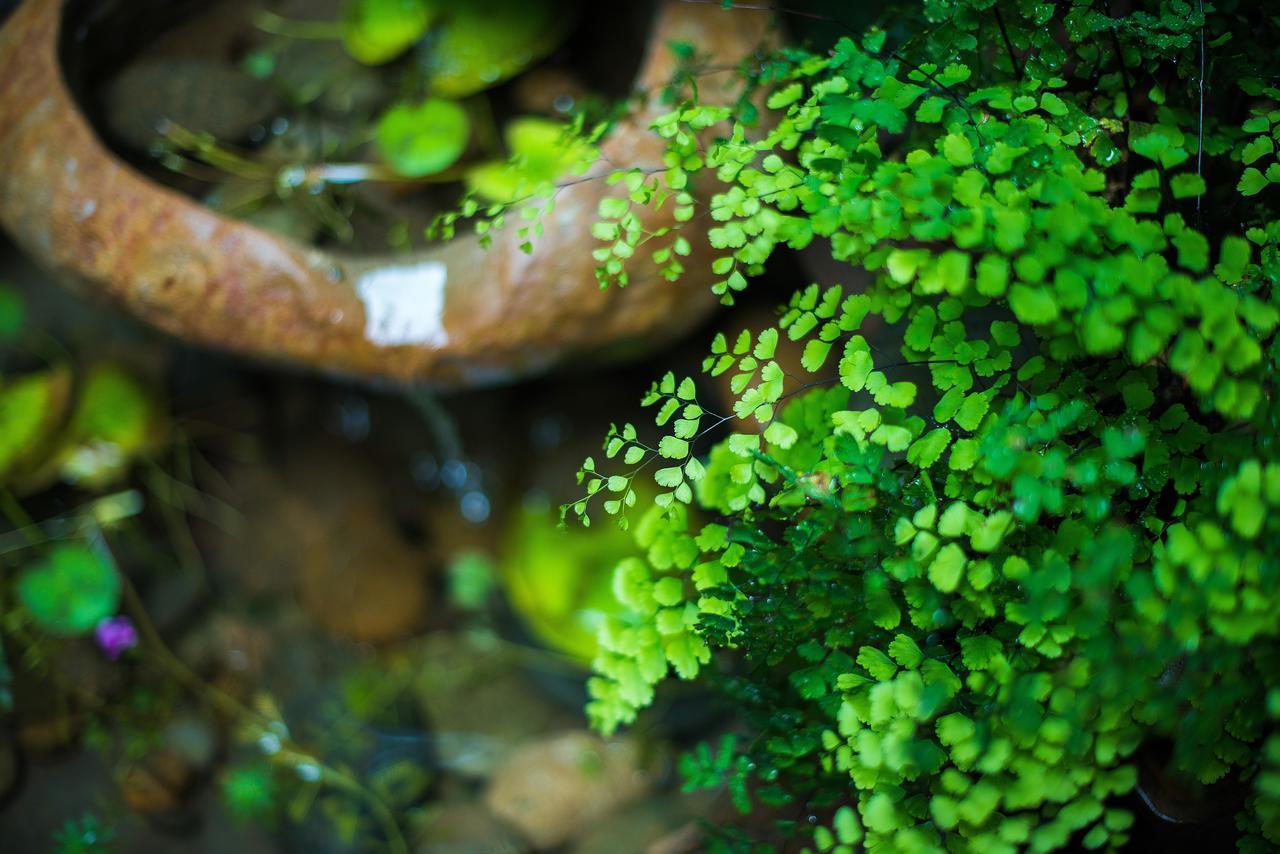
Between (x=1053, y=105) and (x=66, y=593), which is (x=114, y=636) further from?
(x=1053, y=105)

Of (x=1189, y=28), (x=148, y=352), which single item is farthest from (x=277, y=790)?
(x=1189, y=28)

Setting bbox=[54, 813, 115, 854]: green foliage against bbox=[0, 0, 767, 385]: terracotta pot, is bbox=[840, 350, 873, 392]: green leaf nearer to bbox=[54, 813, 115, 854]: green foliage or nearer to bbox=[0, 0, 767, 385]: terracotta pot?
bbox=[0, 0, 767, 385]: terracotta pot

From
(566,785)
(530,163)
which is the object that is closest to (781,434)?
(530,163)

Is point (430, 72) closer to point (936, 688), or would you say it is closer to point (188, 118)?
point (188, 118)

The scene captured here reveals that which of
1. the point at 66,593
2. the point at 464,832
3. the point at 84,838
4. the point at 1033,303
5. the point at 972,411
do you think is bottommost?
the point at 464,832

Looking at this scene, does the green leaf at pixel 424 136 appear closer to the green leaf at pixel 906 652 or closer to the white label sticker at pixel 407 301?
the white label sticker at pixel 407 301
